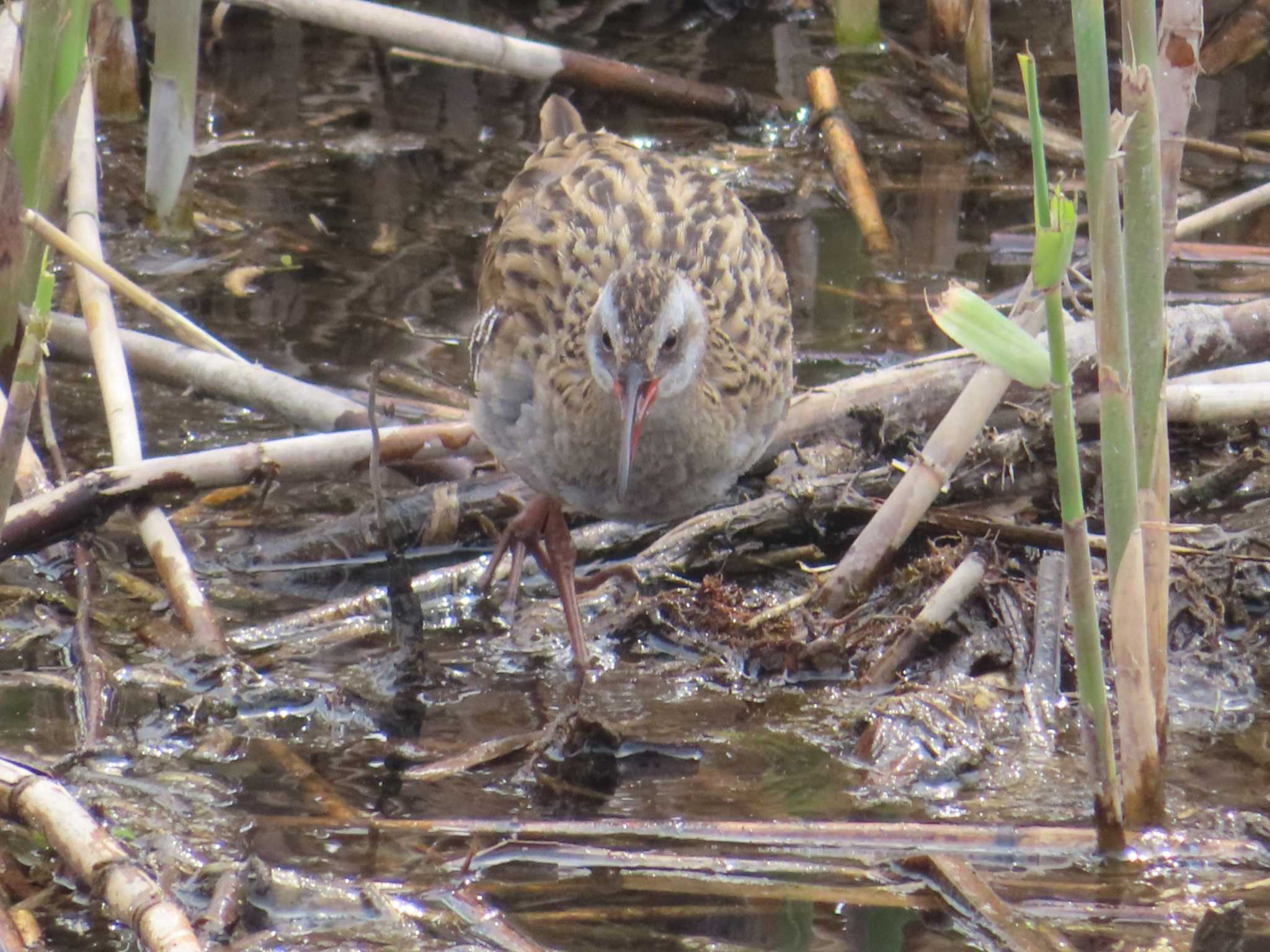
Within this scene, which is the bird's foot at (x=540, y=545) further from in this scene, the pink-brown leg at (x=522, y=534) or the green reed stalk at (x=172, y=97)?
the green reed stalk at (x=172, y=97)

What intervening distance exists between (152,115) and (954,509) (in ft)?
9.23

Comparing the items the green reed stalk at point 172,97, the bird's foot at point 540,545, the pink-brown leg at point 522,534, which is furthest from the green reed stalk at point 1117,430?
the green reed stalk at point 172,97

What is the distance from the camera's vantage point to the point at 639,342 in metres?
3.72

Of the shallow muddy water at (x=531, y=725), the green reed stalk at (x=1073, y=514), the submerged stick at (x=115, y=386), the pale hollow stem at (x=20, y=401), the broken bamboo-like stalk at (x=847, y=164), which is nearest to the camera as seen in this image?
the green reed stalk at (x=1073, y=514)

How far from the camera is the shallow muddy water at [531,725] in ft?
9.32

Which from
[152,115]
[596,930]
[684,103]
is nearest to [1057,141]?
[684,103]

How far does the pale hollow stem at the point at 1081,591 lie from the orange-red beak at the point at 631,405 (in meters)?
1.20

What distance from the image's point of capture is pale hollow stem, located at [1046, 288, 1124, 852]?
2488 mm

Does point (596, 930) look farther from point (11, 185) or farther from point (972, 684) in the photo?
point (11, 185)

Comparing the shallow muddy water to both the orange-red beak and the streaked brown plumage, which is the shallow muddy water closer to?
the streaked brown plumage

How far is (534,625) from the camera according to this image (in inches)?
161

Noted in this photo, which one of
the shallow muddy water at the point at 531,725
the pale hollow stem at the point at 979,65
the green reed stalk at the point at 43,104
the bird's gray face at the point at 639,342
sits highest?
the pale hollow stem at the point at 979,65

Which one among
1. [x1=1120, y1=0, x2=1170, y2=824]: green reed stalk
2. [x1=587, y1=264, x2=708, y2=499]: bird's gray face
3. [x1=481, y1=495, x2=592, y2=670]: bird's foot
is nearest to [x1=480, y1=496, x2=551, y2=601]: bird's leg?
[x1=481, y1=495, x2=592, y2=670]: bird's foot

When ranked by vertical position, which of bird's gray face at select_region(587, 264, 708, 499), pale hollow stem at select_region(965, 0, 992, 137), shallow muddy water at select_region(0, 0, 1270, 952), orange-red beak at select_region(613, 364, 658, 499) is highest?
pale hollow stem at select_region(965, 0, 992, 137)
